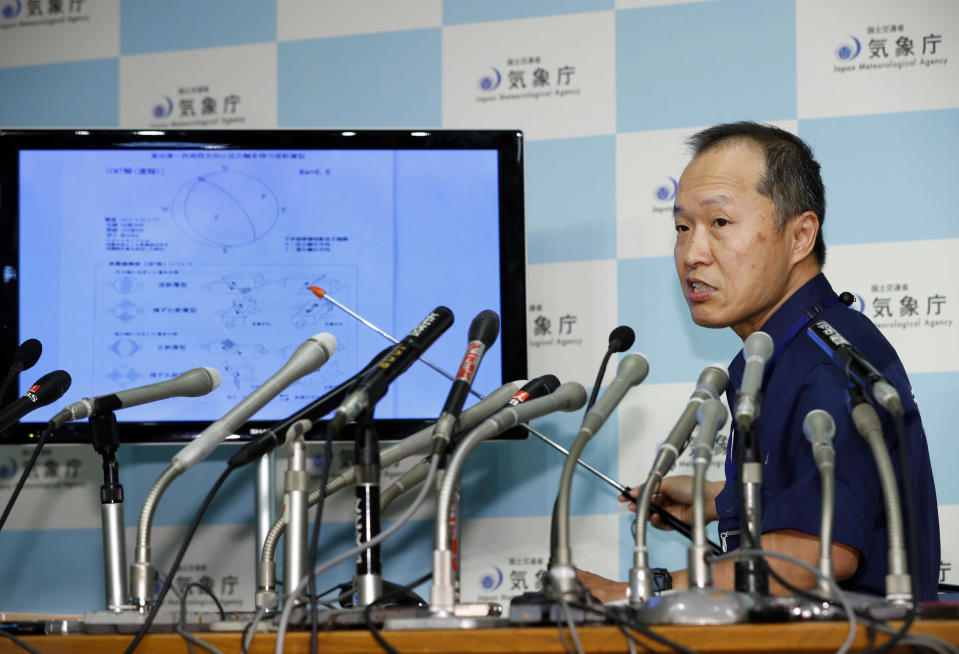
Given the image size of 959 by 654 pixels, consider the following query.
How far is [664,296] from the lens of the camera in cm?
278

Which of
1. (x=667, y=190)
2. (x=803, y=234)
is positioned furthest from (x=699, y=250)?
(x=667, y=190)

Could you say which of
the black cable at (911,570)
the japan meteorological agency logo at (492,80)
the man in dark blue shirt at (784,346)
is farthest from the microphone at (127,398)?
the japan meteorological agency logo at (492,80)

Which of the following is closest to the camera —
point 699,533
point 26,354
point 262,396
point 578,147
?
point 699,533

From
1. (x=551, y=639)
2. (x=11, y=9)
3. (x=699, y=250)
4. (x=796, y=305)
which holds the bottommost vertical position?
(x=551, y=639)

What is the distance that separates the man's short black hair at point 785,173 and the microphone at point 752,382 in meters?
0.76

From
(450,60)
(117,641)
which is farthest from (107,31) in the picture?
(117,641)

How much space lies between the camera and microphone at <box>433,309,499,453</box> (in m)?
1.42

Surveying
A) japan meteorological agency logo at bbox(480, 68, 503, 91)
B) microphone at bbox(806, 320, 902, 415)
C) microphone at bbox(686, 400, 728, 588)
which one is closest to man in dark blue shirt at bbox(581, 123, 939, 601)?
microphone at bbox(806, 320, 902, 415)

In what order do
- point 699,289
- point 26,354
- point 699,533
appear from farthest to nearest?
point 699,289 < point 26,354 < point 699,533

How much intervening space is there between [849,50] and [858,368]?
1558 mm

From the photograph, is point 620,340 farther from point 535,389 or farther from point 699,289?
point 699,289

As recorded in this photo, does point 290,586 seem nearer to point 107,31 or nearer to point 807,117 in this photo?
point 807,117

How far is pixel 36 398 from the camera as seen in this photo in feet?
6.15

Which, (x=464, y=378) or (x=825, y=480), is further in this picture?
(x=464, y=378)
